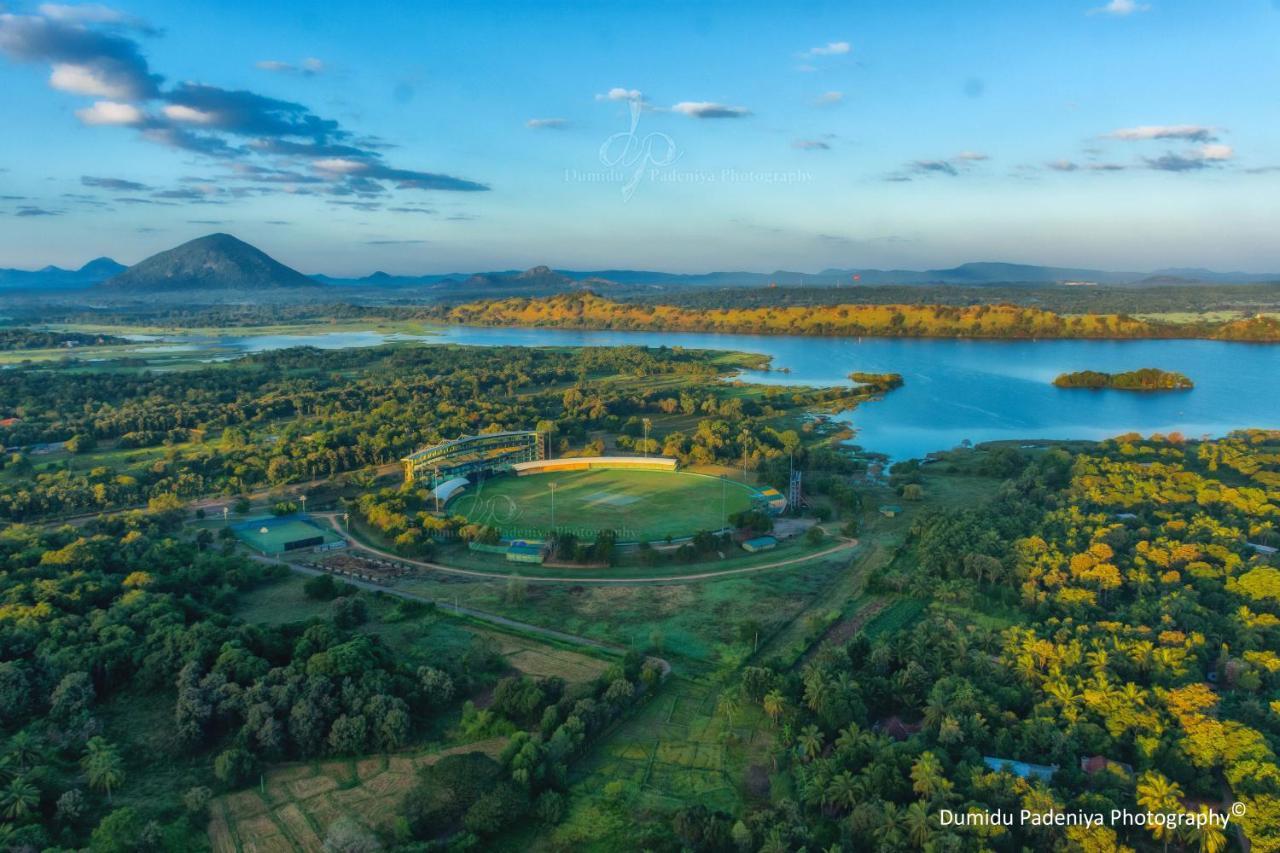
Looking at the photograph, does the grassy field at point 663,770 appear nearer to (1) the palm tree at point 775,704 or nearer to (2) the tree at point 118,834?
(1) the palm tree at point 775,704

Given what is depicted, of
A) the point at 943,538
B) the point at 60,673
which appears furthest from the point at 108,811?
the point at 943,538

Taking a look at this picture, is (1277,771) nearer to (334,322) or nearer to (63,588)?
(63,588)

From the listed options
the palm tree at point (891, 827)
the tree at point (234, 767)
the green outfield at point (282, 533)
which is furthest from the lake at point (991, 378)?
the tree at point (234, 767)

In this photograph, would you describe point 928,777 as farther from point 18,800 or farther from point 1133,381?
point 1133,381

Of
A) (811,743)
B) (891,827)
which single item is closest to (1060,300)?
(811,743)

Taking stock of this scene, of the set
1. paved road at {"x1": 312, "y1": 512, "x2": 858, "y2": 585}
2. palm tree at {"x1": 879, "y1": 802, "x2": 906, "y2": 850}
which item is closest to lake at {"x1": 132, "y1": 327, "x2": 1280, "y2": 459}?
paved road at {"x1": 312, "y1": 512, "x2": 858, "y2": 585}
